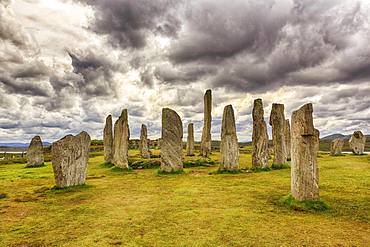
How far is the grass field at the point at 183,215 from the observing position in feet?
29.0

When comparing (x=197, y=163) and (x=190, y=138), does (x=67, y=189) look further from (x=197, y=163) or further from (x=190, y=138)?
(x=190, y=138)

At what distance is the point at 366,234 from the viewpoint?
8875 mm

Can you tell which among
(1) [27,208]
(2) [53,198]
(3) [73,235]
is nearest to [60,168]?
(2) [53,198]

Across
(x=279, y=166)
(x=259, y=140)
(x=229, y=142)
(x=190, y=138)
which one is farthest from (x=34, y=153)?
(x=279, y=166)

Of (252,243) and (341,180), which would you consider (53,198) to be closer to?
(252,243)

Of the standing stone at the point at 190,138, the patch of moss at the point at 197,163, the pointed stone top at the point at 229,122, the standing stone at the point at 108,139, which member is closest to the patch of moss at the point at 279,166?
the pointed stone top at the point at 229,122

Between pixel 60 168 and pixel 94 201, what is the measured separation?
3.91 meters

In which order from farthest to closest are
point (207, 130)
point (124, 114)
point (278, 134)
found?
1. point (207, 130)
2. point (124, 114)
3. point (278, 134)

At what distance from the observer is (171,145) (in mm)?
23234

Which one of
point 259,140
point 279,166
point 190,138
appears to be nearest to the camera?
point 259,140

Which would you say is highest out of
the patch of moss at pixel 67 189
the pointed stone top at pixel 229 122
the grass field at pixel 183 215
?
the pointed stone top at pixel 229 122

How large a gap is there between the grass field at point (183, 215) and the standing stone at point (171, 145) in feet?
14.9

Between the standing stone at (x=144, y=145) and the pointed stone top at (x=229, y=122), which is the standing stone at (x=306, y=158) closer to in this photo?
the pointed stone top at (x=229, y=122)

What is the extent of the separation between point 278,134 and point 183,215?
16278mm
